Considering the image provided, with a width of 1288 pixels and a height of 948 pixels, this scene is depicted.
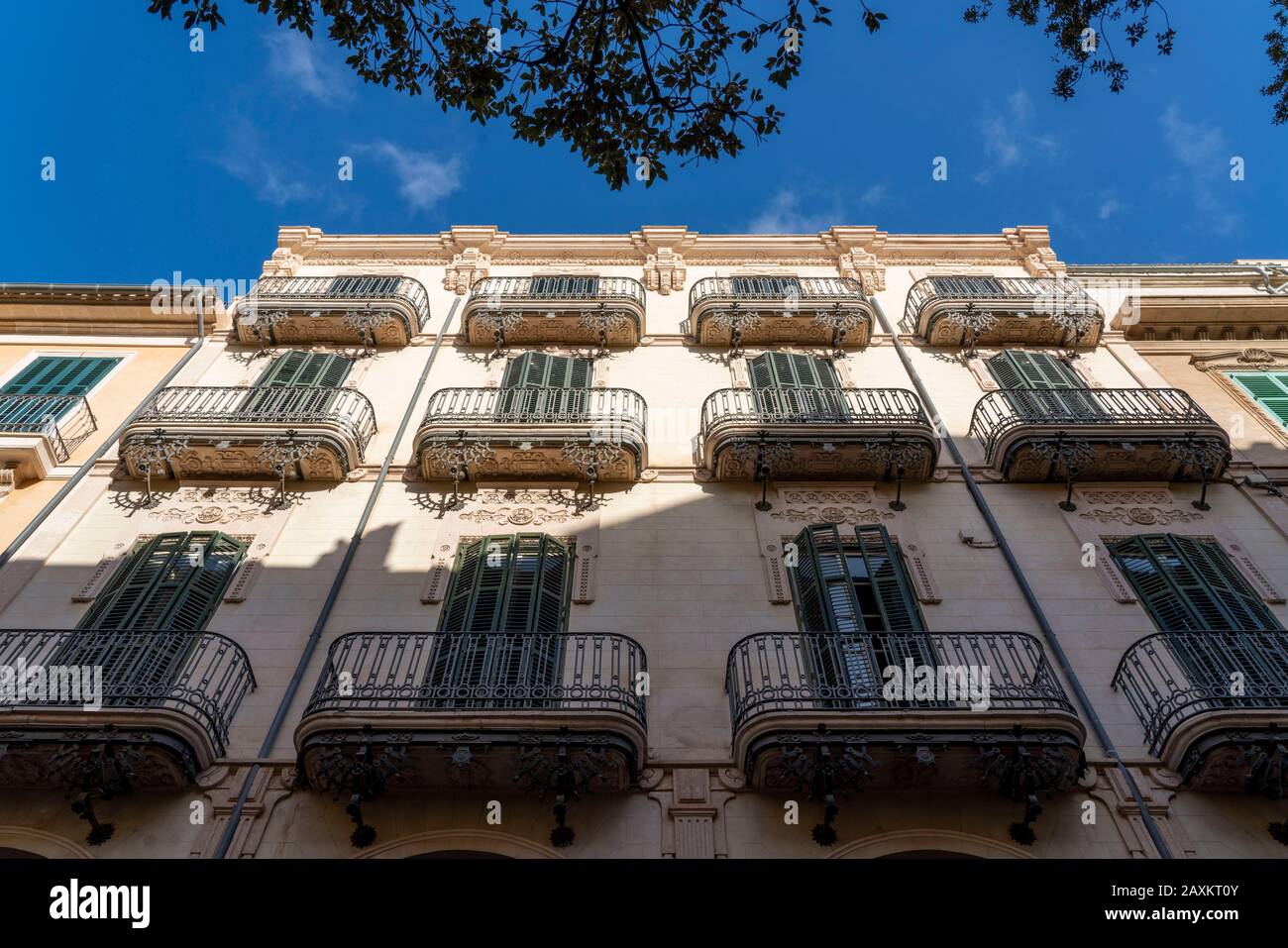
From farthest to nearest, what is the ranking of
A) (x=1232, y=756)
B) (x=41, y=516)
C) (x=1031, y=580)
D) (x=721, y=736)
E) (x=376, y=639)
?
1. (x=41, y=516)
2. (x=1031, y=580)
3. (x=376, y=639)
4. (x=721, y=736)
5. (x=1232, y=756)

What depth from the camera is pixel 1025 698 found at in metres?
8.92

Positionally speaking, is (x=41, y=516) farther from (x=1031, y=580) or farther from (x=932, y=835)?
(x=1031, y=580)

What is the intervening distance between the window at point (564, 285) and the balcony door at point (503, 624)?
777 centimetres

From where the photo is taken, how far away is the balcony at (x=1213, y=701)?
8781 millimetres

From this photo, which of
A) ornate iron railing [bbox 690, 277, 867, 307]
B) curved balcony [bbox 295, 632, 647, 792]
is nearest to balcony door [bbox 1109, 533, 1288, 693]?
curved balcony [bbox 295, 632, 647, 792]

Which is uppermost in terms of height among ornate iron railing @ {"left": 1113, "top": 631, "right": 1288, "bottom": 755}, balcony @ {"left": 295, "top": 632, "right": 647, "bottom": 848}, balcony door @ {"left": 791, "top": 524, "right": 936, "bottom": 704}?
balcony door @ {"left": 791, "top": 524, "right": 936, "bottom": 704}

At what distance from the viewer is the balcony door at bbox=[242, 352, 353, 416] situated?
581 inches

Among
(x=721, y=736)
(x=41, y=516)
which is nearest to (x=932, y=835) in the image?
(x=721, y=736)

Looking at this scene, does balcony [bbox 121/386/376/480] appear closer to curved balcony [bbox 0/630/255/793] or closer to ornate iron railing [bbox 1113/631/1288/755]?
curved balcony [bbox 0/630/255/793]

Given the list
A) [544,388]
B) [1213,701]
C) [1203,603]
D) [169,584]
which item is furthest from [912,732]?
[169,584]

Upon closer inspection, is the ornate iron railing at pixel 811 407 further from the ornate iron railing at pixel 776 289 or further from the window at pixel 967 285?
the window at pixel 967 285

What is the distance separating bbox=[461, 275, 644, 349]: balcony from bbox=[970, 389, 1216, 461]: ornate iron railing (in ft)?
21.4
